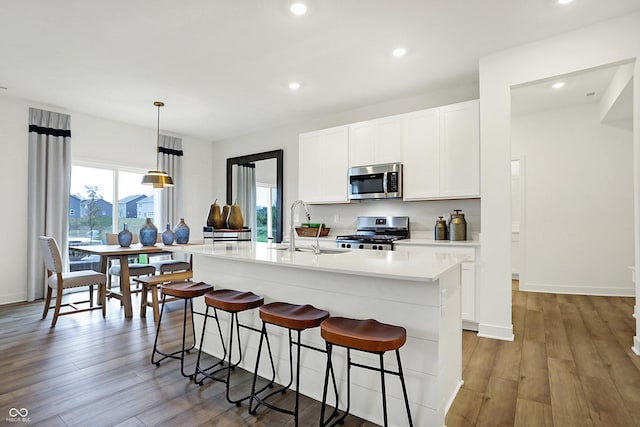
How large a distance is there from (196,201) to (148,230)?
2528 millimetres

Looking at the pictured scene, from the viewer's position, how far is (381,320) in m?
1.84

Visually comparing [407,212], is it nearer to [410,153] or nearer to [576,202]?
[410,153]

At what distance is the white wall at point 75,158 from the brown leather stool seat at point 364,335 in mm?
4993

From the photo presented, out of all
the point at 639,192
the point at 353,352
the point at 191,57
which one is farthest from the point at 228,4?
the point at 639,192

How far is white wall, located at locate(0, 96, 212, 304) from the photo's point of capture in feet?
14.6

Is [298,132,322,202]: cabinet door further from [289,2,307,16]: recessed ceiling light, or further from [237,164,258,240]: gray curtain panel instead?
[289,2,307,16]: recessed ceiling light

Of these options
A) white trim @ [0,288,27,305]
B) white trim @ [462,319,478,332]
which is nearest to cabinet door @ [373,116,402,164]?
white trim @ [462,319,478,332]

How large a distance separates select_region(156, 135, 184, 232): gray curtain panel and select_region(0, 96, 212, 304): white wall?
0.18m

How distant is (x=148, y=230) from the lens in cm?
416

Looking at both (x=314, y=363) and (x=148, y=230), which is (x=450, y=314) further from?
(x=148, y=230)

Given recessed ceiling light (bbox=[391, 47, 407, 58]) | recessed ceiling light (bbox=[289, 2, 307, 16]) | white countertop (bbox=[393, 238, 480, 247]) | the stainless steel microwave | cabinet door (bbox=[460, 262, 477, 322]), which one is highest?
recessed ceiling light (bbox=[289, 2, 307, 16])

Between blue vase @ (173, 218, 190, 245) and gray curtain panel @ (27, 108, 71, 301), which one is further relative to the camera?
gray curtain panel @ (27, 108, 71, 301)

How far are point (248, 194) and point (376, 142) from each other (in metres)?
3.02

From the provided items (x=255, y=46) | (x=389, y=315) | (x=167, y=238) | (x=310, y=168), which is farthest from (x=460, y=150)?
(x=167, y=238)
